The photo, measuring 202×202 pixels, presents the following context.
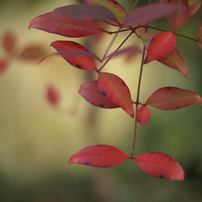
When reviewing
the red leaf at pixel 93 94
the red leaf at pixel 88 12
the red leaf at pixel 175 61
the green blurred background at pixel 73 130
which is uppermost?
the red leaf at pixel 88 12

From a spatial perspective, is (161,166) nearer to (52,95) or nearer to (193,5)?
(193,5)

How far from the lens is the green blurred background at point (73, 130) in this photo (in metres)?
0.70

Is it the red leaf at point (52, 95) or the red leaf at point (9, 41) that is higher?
the red leaf at point (9, 41)

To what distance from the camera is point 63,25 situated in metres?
0.28

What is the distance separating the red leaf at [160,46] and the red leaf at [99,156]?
0.11m

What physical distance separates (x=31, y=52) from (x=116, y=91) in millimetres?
470

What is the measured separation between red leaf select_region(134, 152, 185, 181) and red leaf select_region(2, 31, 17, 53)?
496mm

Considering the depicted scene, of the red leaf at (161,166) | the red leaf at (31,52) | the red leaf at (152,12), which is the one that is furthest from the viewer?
the red leaf at (31,52)

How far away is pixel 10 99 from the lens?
717 mm

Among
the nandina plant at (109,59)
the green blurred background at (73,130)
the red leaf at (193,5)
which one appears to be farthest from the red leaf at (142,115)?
the green blurred background at (73,130)

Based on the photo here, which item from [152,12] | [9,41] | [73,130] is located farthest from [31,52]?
[152,12]

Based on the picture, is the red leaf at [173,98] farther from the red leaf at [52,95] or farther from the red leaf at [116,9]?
the red leaf at [52,95]

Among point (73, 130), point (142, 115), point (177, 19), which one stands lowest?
point (73, 130)

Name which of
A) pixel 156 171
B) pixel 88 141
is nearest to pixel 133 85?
pixel 88 141
